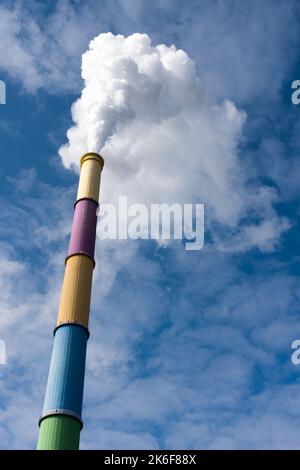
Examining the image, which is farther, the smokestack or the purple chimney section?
the purple chimney section

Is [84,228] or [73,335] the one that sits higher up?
[84,228]

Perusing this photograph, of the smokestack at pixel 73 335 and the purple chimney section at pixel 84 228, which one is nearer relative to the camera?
the smokestack at pixel 73 335

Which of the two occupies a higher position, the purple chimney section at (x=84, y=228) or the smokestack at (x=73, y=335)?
the purple chimney section at (x=84, y=228)

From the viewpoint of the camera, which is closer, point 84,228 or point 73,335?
point 73,335

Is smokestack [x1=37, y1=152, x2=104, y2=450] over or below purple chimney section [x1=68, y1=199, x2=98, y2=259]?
below

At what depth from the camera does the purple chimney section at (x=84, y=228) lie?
24797 mm

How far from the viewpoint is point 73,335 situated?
2200 cm

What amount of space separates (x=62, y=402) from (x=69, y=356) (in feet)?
6.89

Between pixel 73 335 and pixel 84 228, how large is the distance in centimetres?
614

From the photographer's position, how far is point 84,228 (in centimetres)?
2545

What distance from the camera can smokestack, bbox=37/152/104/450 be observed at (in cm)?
1956
